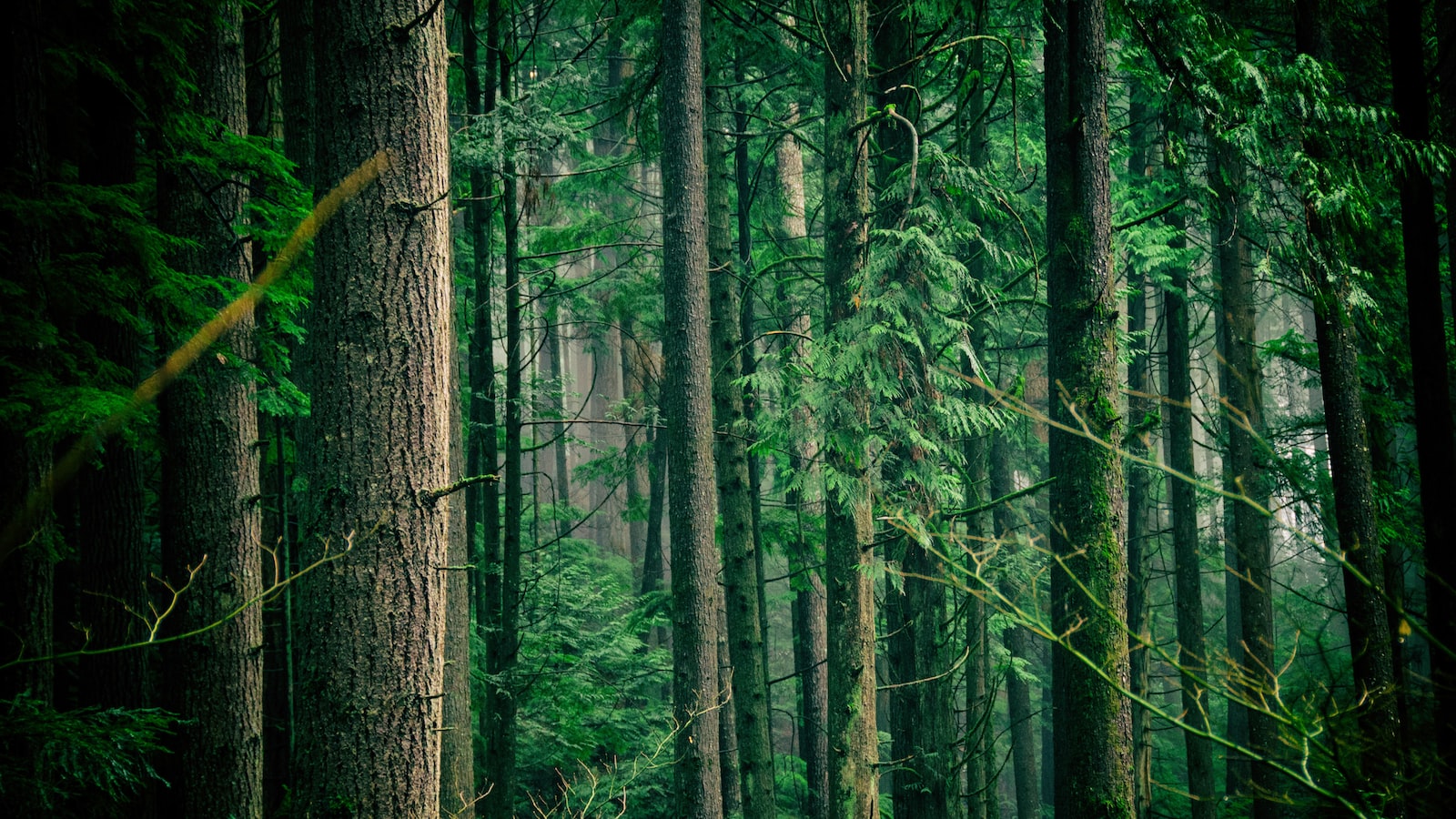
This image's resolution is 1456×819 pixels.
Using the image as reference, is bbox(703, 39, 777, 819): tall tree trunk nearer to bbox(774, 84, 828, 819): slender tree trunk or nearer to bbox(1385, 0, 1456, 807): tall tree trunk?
bbox(774, 84, 828, 819): slender tree trunk

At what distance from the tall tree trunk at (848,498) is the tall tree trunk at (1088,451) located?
153cm

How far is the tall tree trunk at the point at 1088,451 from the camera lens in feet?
17.5

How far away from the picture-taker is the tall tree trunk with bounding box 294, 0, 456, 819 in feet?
10.5

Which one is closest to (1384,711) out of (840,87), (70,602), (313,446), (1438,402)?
(1438,402)

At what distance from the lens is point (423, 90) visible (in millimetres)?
3486

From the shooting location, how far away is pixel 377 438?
3316 millimetres

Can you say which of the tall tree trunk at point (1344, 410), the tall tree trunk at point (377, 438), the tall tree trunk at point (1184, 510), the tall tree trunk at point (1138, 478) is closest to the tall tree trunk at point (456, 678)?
the tall tree trunk at point (377, 438)

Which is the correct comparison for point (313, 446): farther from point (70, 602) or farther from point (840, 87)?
point (70, 602)

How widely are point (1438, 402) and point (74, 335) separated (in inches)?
366

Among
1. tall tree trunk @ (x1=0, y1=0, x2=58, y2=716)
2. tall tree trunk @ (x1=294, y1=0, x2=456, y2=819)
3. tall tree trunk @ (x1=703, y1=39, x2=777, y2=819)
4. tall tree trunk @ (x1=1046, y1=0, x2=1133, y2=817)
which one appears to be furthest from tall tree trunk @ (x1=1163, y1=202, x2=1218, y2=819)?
tall tree trunk @ (x1=0, y1=0, x2=58, y2=716)

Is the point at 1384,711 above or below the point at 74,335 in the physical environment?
below

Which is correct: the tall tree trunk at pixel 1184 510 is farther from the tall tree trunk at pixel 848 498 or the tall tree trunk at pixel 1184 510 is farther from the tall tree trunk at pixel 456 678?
the tall tree trunk at pixel 456 678

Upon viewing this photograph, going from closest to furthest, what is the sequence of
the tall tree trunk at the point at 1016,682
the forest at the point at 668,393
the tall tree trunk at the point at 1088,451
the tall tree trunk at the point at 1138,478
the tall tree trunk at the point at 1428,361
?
the forest at the point at 668,393 < the tall tree trunk at the point at 1428,361 < the tall tree trunk at the point at 1088,451 < the tall tree trunk at the point at 1138,478 < the tall tree trunk at the point at 1016,682

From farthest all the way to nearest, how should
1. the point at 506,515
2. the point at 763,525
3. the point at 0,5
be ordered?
1. the point at 763,525
2. the point at 506,515
3. the point at 0,5
